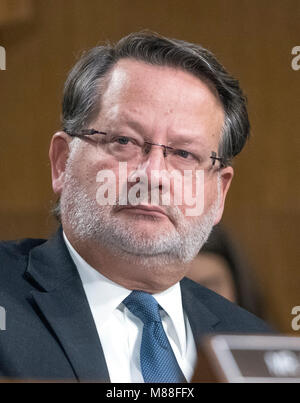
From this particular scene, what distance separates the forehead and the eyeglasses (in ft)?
0.11

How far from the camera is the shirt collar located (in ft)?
5.04

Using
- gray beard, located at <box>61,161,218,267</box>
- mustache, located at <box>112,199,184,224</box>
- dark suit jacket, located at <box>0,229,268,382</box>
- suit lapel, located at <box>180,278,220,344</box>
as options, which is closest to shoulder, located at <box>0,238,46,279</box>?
dark suit jacket, located at <box>0,229,268,382</box>

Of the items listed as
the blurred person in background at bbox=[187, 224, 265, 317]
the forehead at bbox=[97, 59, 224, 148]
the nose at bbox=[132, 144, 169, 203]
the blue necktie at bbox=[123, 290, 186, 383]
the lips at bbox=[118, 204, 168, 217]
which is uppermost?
the forehead at bbox=[97, 59, 224, 148]

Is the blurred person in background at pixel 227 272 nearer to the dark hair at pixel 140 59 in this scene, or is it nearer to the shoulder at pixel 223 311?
the shoulder at pixel 223 311

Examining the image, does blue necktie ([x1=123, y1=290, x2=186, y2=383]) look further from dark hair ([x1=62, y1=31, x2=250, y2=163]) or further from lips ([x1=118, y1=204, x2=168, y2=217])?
dark hair ([x1=62, y1=31, x2=250, y2=163])

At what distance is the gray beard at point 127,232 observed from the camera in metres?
1.52

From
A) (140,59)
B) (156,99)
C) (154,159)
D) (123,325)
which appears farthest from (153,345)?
(140,59)

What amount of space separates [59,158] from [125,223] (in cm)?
26

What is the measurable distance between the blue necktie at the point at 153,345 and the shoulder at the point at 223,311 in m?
0.15

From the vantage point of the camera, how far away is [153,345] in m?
1.51

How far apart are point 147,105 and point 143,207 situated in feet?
0.76

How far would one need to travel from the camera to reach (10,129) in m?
1.68

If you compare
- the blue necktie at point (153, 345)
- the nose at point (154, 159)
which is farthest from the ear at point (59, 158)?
the blue necktie at point (153, 345)
